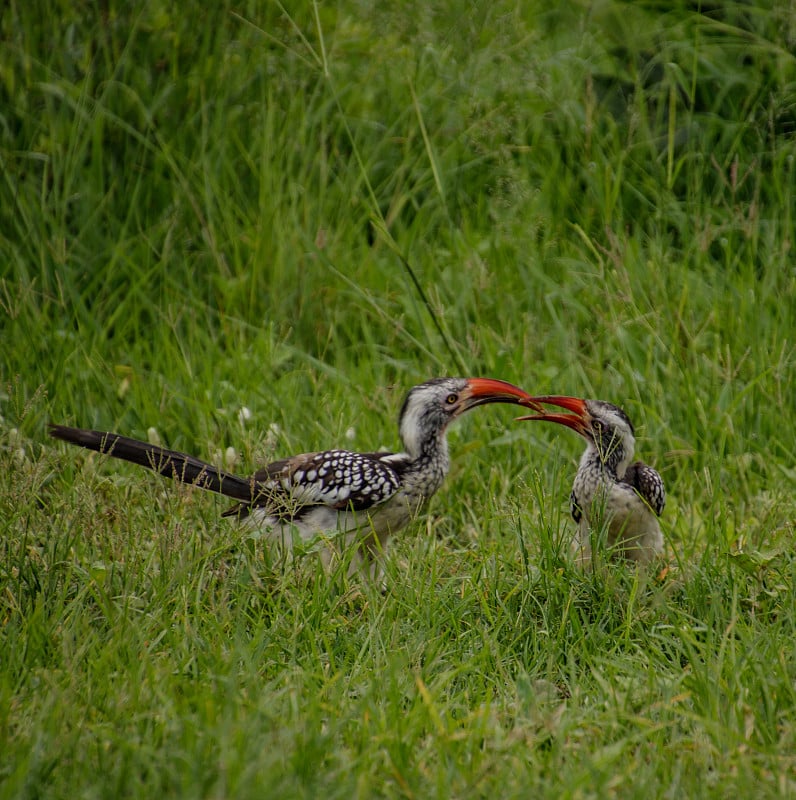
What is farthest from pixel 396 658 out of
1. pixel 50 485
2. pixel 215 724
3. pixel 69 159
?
pixel 69 159

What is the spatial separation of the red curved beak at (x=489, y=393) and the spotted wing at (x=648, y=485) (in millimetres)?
465

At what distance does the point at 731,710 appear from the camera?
3270 millimetres

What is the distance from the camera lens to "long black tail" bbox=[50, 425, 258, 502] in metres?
4.44

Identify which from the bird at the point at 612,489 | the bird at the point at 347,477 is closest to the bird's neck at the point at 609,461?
the bird at the point at 612,489

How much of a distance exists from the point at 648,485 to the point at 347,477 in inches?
46.8

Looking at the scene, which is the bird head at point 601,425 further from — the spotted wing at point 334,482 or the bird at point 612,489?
the spotted wing at point 334,482

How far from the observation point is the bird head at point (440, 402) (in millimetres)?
4809

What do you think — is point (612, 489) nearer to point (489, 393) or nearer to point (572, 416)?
point (572, 416)

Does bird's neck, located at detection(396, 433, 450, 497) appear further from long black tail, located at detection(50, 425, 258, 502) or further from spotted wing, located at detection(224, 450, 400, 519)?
long black tail, located at detection(50, 425, 258, 502)

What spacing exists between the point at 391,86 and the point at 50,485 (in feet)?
11.2

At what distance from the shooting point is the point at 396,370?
5.99 metres

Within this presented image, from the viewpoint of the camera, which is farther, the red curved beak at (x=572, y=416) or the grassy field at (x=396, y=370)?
the red curved beak at (x=572, y=416)

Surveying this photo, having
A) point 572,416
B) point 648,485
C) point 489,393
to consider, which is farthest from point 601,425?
A: point 489,393

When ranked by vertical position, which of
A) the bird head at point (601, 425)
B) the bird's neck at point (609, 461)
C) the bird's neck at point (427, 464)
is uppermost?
the bird head at point (601, 425)
